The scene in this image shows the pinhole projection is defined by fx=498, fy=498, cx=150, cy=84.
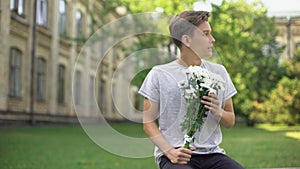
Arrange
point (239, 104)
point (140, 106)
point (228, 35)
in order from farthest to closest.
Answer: point (239, 104)
point (228, 35)
point (140, 106)

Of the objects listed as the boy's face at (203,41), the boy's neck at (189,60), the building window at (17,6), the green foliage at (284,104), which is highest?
the building window at (17,6)

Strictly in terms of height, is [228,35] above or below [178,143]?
above

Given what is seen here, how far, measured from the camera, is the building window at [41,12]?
1931cm

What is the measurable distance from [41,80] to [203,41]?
59.9 feet

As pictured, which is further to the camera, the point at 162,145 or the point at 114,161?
the point at 114,161

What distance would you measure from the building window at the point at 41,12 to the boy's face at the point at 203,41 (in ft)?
57.8

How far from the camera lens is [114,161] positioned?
6793mm

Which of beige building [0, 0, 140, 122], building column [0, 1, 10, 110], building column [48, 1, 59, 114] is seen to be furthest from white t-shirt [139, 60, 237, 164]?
building column [48, 1, 59, 114]

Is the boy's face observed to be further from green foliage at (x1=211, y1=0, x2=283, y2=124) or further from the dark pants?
green foliage at (x1=211, y1=0, x2=283, y2=124)

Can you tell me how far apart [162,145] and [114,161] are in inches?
183

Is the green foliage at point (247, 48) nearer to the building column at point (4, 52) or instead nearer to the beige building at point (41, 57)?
the beige building at point (41, 57)

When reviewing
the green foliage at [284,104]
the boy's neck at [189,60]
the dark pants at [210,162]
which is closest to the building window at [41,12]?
the green foliage at [284,104]

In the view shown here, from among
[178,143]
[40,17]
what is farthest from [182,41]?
[40,17]

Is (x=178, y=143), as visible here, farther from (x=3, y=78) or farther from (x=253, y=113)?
(x=253, y=113)
